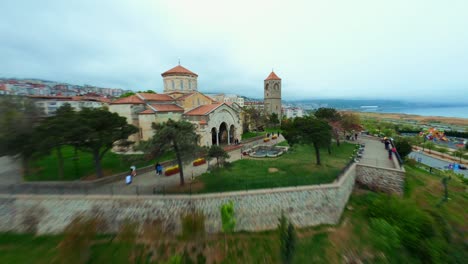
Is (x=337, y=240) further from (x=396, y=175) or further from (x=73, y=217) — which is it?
(x=73, y=217)

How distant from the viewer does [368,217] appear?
472 inches

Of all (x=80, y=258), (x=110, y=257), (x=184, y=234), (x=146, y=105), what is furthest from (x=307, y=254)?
(x=146, y=105)

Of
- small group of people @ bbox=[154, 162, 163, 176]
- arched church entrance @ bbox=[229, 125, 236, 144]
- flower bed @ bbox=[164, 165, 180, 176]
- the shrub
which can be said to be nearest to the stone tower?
arched church entrance @ bbox=[229, 125, 236, 144]

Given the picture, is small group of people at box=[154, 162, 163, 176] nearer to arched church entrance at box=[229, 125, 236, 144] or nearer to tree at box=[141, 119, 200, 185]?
tree at box=[141, 119, 200, 185]

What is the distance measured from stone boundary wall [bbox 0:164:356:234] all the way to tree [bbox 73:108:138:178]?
10.7 feet

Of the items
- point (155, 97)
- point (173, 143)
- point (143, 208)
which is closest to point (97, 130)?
point (173, 143)

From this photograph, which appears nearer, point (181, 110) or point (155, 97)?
point (181, 110)

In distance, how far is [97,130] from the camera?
42.0 ft

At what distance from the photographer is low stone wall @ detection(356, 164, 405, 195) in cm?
1431

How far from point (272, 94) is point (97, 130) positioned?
142 ft

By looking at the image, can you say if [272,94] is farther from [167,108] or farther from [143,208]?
[143,208]

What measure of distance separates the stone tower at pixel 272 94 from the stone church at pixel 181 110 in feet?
80.8

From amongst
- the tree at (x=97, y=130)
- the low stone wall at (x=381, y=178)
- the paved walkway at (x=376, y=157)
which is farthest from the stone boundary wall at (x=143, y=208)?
the paved walkway at (x=376, y=157)

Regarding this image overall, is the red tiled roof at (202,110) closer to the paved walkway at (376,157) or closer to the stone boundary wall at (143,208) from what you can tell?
the stone boundary wall at (143,208)
